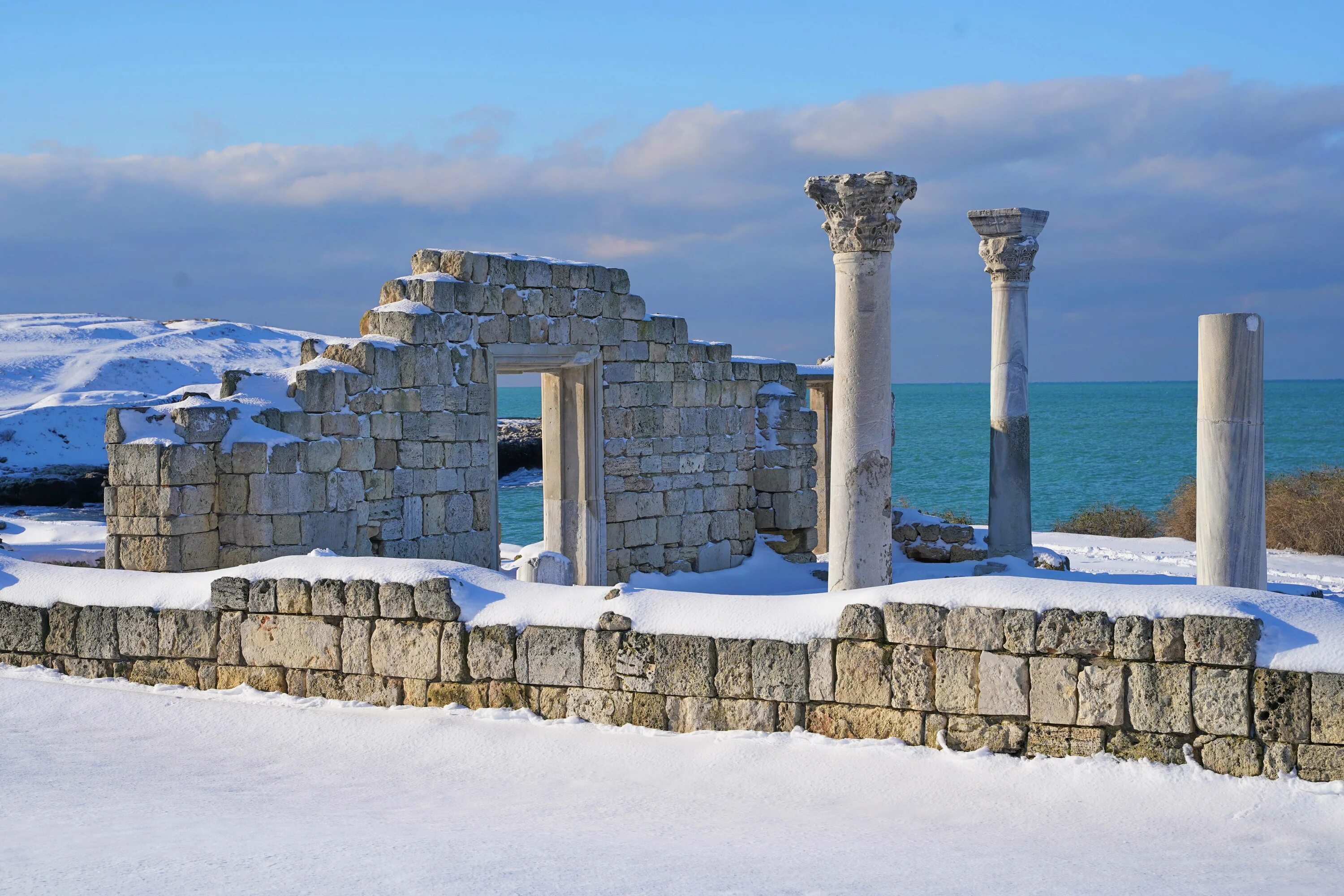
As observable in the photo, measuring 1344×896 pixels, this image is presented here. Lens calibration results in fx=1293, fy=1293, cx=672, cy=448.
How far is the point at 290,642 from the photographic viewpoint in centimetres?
705

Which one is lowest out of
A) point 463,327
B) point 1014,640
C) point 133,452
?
point 1014,640

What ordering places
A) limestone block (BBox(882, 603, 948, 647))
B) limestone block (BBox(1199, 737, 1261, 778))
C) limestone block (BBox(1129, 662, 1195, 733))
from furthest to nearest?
1. limestone block (BBox(882, 603, 948, 647))
2. limestone block (BBox(1129, 662, 1195, 733))
3. limestone block (BBox(1199, 737, 1261, 778))

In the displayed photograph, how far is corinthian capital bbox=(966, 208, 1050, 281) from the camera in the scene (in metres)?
12.8

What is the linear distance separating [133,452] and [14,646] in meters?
2.13

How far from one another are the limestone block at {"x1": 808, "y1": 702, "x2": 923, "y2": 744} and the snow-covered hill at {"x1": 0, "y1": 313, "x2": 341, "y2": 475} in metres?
25.3

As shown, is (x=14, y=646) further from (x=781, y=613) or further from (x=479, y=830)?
(x=781, y=613)

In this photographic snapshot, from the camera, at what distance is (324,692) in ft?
22.9

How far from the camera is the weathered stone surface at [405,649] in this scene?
6.73 m

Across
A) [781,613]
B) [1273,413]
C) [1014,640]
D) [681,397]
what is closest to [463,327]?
[681,397]

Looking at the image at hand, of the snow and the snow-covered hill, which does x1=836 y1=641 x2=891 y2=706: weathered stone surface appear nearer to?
the snow

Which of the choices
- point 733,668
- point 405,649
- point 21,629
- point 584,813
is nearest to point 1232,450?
point 733,668

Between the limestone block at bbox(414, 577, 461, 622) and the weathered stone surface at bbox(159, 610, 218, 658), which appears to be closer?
the limestone block at bbox(414, 577, 461, 622)

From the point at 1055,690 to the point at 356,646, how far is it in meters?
3.58

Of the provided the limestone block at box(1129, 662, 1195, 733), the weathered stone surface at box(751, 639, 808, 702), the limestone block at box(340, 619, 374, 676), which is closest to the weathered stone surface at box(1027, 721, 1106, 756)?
the limestone block at box(1129, 662, 1195, 733)
